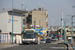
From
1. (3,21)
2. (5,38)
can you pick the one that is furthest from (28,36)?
(3,21)

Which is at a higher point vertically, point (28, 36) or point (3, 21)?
point (3, 21)

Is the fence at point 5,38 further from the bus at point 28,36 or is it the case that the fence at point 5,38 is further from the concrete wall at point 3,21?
the concrete wall at point 3,21

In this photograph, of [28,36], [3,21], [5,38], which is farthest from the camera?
[3,21]

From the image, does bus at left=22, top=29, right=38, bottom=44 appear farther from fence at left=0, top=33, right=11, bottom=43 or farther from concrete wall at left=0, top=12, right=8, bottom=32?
concrete wall at left=0, top=12, right=8, bottom=32

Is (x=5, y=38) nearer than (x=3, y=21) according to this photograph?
Yes

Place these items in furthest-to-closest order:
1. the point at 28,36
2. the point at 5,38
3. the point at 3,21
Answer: the point at 3,21 → the point at 5,38 → the point at 28,36

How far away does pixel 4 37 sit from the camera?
1763 inches

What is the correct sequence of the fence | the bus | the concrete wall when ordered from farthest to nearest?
the concrete wall → the fence → the bus

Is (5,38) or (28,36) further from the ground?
(28,36)

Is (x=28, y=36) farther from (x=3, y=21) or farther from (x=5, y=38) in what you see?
(x=3, y=21)

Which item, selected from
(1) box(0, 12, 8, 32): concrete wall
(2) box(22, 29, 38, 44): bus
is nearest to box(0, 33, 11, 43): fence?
(2) box(22, 29, 38, 44): bus

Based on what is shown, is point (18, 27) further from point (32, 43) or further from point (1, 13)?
point (32, 43)

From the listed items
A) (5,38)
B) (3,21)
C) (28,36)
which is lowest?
(5,38)

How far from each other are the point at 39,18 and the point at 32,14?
18.5ft
